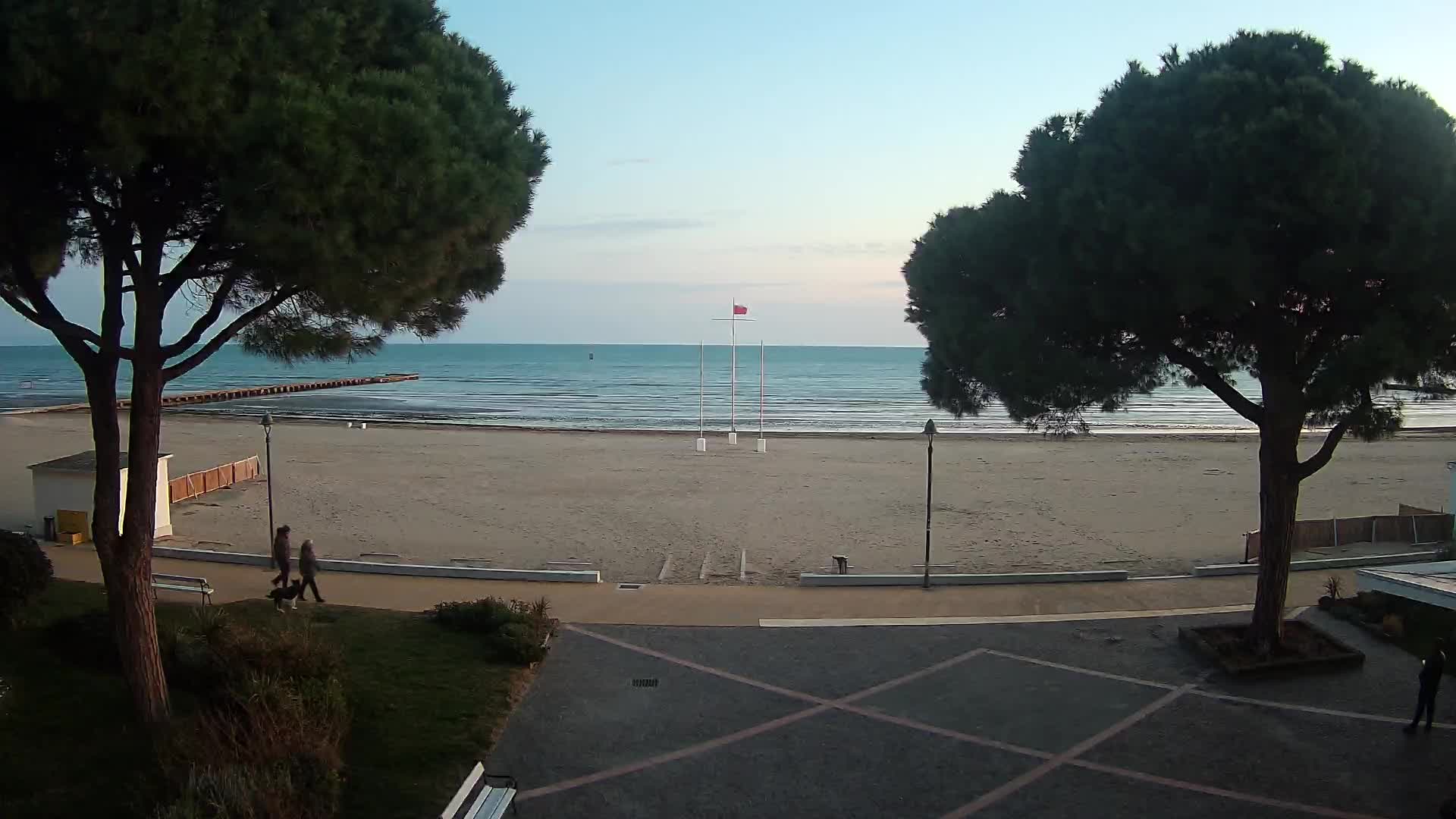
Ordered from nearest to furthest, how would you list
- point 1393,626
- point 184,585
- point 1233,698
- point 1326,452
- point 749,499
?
1. point 1233,698
2. point 1326,452
3. point 1393,626
4. point 184,585
5. point 749,499

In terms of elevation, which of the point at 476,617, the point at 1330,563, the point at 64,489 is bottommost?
the point at 1330,563

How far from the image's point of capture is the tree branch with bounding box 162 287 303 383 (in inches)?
304

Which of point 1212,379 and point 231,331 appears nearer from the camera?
point 231,331

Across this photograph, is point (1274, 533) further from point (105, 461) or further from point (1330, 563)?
point (105, 461)

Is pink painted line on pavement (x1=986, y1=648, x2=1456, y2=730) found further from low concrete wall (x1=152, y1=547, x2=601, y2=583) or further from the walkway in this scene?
low concrete wall (x1=152, y1=547, x2=601, y2=583)

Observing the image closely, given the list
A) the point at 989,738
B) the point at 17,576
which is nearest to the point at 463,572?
the point at 17,576

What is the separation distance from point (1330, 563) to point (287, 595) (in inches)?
691

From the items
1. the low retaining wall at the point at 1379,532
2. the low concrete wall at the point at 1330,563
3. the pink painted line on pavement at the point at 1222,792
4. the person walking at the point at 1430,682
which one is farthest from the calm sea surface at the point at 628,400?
the pink painted line on pavement at the point at 1222,792

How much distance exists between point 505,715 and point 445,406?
65996 mm

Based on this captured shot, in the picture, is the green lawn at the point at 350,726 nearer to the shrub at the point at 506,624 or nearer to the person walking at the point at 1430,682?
the shrub at the point at 506,624


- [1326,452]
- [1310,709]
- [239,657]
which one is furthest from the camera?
[1326,452]

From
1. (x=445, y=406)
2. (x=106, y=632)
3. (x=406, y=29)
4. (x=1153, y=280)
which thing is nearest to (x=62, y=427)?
(x=445, y=406)

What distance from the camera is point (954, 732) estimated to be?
950cm

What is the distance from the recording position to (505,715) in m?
9.59
